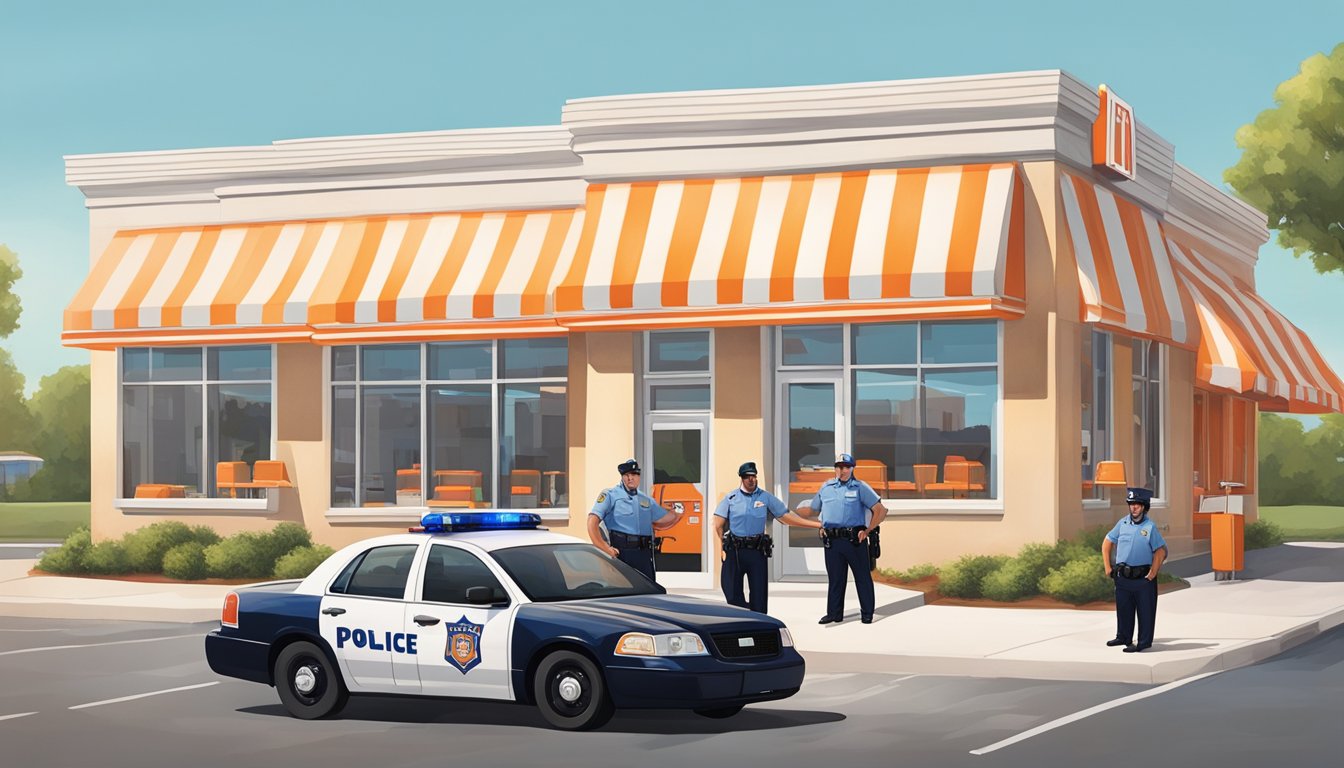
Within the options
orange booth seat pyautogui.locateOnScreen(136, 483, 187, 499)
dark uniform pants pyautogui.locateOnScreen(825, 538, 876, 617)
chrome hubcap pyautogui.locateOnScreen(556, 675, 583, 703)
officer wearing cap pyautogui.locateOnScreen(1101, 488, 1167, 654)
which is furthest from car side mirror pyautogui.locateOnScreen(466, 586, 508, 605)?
orange booth seat pyautogui.locateOnScreen(136, 483, 187, 499)

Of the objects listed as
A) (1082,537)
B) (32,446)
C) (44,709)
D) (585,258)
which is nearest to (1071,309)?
(1082,537)

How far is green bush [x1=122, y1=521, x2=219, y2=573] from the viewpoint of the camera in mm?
27672

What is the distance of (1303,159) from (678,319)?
1252 inches

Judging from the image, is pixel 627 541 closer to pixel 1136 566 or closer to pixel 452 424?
pixel 1136 566

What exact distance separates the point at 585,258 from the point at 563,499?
12.3ft

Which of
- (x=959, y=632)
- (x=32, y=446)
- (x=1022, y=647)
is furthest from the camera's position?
(x=32, y=446)

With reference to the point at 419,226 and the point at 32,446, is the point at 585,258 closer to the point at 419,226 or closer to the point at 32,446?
the point at 419,226

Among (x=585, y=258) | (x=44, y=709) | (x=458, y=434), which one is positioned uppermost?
(x=585, y=258)

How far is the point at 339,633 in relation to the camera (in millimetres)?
13406

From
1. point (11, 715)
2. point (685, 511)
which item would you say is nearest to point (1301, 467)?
point (685, 511)

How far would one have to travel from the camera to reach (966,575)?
75.8 feet

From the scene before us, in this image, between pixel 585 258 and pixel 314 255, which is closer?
pixel 585 258

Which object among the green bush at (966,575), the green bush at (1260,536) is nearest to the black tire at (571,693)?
the green bush at (966,575)

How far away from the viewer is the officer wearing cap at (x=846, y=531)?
1938 centimetres
